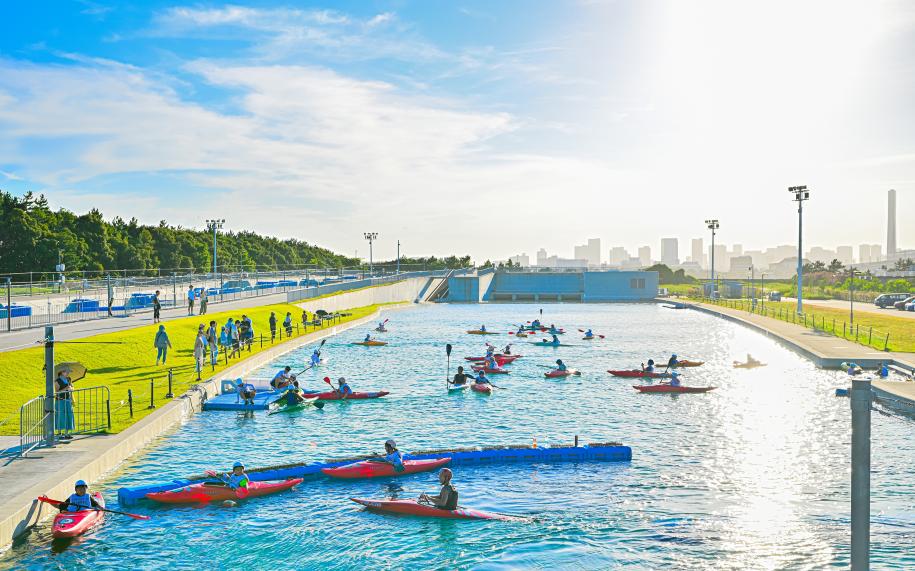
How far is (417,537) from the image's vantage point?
721 inches

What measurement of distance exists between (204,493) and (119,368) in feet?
61.2

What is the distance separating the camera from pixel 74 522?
55.9 ft

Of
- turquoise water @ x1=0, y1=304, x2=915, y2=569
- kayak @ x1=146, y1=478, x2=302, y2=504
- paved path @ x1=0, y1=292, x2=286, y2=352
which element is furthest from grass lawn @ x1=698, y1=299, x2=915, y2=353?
paved path @ x1=0, y1=292, x2=286, y2=352

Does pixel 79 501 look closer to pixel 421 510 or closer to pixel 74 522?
pixel 74 522

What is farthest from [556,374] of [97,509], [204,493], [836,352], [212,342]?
[97,509]

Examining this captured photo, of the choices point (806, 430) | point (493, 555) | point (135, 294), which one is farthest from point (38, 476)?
point (135, 294)

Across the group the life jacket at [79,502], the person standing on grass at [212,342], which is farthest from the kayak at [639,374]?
the life jacket at [79,502]

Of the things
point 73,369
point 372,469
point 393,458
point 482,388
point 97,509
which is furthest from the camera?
point 482,388

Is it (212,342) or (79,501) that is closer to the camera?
(79,501)

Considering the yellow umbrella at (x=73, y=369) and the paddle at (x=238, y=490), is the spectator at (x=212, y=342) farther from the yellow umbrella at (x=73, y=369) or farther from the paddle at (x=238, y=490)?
the paddle at (x=238, y=490)

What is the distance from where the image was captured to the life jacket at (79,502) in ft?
57.2

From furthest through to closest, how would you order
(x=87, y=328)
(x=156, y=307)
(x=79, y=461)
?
(x=156, y=307), (x=87, y=328), (x=79, y=461)

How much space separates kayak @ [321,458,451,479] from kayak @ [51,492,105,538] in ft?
22.1

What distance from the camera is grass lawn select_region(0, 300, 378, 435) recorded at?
27.2 m
